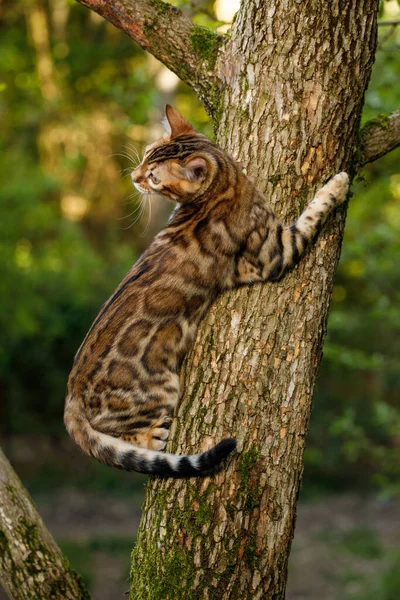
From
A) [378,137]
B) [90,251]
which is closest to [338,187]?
[378,137]

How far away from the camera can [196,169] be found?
10.8 feet

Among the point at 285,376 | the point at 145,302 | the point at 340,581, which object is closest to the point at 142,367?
the point at 145,302

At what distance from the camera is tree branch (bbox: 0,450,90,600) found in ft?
9.20

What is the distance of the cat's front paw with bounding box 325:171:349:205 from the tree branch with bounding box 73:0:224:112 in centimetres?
69

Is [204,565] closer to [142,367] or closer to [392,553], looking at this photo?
[142,367]

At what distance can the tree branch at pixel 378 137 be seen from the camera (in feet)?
10.3

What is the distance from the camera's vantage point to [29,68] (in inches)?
644

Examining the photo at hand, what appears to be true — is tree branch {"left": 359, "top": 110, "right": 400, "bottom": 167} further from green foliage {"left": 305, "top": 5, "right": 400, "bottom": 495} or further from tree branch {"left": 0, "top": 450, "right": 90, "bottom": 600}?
green foliage {"left": 305, "top": 5, "right": 400, "bottom": 495}

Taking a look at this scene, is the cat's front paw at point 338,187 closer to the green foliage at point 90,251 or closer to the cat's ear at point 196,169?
the cat's ear at point 196,169

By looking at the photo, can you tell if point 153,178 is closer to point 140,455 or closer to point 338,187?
point 338,187

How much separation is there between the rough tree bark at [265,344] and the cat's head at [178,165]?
276mm

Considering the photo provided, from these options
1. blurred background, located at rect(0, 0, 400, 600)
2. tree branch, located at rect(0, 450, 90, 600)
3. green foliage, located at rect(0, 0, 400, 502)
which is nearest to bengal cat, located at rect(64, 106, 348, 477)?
tree branch, located at rect(0, 450, 90, 600)

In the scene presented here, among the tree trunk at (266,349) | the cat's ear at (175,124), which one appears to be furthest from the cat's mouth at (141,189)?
the tree trunk at (266,349)

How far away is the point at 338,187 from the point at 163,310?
0.93 m
